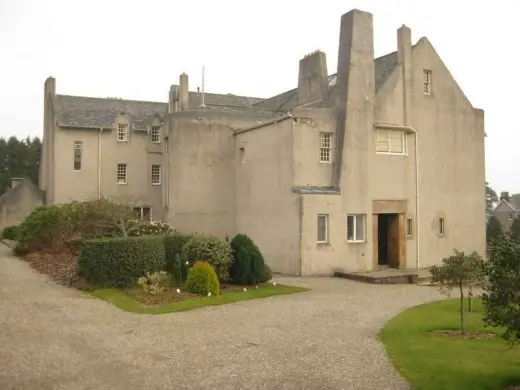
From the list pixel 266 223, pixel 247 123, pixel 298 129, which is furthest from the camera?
pixel 247 123

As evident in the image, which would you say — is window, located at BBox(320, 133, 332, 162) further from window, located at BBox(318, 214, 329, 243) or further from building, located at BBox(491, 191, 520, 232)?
building, located at BBox(491, 191, 520, 232)

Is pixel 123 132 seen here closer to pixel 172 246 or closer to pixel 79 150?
pixel 79 150

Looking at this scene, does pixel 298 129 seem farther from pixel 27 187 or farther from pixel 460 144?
pixel 27 187

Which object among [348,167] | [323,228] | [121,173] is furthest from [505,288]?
[121,173]

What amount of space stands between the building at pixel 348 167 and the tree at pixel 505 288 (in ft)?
51.9

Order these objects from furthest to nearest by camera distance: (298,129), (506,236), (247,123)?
(247,123)
(298,129)
(506,236)

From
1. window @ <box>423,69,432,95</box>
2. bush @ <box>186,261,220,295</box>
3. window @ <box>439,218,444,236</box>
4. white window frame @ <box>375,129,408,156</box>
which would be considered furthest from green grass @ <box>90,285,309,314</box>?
window @ <box>423,69,432,95</box>

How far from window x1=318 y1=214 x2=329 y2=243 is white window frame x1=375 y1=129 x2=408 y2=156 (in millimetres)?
4632

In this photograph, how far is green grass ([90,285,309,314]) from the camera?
16281mm

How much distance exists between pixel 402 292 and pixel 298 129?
367 inches

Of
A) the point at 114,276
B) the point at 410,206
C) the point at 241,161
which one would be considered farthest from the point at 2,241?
the point at 410,206

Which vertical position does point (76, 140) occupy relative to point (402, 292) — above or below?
above

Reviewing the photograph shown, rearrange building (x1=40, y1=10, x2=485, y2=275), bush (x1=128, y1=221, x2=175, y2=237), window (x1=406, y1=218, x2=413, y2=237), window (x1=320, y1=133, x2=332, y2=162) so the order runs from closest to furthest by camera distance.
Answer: building (x1=40, y1=10, x2=485, y2=275) < window (x1=320, y1=133, x2=332, y2=162) < bush (x1=128, y1=221, x2=175, y2=237) < window (x1=406, y1=218, x2=413, y2=237)

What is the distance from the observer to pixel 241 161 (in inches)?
1220
